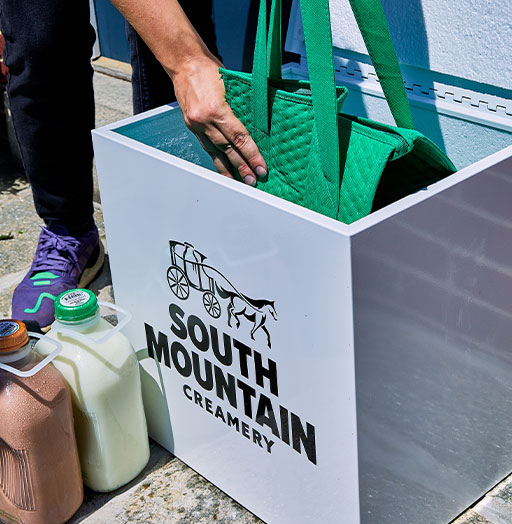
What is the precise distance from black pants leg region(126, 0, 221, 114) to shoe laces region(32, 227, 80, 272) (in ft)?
1.07

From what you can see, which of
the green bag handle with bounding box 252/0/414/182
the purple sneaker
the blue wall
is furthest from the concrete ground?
the blue wall

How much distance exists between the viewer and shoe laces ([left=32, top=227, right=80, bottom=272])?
178 cm

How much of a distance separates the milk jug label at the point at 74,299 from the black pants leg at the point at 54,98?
0.50 m

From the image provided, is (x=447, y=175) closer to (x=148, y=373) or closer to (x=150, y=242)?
(x=150, y=242)

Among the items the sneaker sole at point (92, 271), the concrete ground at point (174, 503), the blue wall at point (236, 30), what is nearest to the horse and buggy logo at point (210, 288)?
the concrete ground at point (174, 503)

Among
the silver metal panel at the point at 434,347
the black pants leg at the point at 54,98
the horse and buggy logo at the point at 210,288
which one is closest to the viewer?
the silver metal panel at the point at 434,347

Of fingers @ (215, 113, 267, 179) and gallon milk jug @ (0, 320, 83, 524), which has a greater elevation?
fingers @ (215, 113, 267, 179)

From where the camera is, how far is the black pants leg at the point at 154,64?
1.61 m

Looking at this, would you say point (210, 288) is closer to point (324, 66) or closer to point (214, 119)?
point (214, 119)

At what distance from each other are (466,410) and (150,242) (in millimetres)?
526

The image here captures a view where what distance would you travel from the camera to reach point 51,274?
1.76 metres

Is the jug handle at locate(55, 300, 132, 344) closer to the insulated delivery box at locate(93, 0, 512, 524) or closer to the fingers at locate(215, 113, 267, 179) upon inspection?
the insulated delivery box at locate(93, 0, 512, 524)

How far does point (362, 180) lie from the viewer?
3.29 feet

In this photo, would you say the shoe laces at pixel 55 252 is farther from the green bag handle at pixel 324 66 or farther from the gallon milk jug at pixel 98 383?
the green bag handle at pixel 324 66
